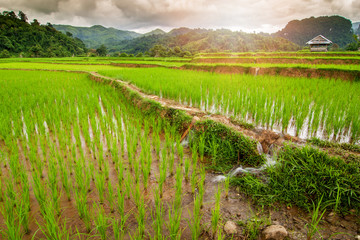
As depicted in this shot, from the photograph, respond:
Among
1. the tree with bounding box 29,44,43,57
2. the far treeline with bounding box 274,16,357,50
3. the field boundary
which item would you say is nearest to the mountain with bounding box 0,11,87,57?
the tree with bounding box 29,44,43,57

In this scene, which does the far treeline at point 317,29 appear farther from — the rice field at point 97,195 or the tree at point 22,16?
the rice field at point 97,195

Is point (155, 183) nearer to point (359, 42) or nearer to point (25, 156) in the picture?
point (25, 156)

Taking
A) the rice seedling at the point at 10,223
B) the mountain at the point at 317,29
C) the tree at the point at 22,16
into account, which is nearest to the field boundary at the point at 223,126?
the rice seedling at the point at 10,223

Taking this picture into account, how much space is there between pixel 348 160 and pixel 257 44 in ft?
183

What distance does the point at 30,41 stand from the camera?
43531 mm

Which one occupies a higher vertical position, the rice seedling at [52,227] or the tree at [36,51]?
the tree at [36,51]

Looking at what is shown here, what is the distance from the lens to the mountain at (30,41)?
37594 millimetres

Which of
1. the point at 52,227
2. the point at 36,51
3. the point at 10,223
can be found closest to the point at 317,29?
the point at 36,51

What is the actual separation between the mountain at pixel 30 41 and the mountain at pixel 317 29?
312 feet

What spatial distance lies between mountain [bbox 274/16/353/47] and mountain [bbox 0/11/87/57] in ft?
312

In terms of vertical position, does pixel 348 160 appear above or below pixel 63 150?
above

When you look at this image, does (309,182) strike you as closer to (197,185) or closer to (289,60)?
(197,185)

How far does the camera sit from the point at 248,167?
98.1 inches

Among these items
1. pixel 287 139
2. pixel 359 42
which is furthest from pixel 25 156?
pixel 359 42
